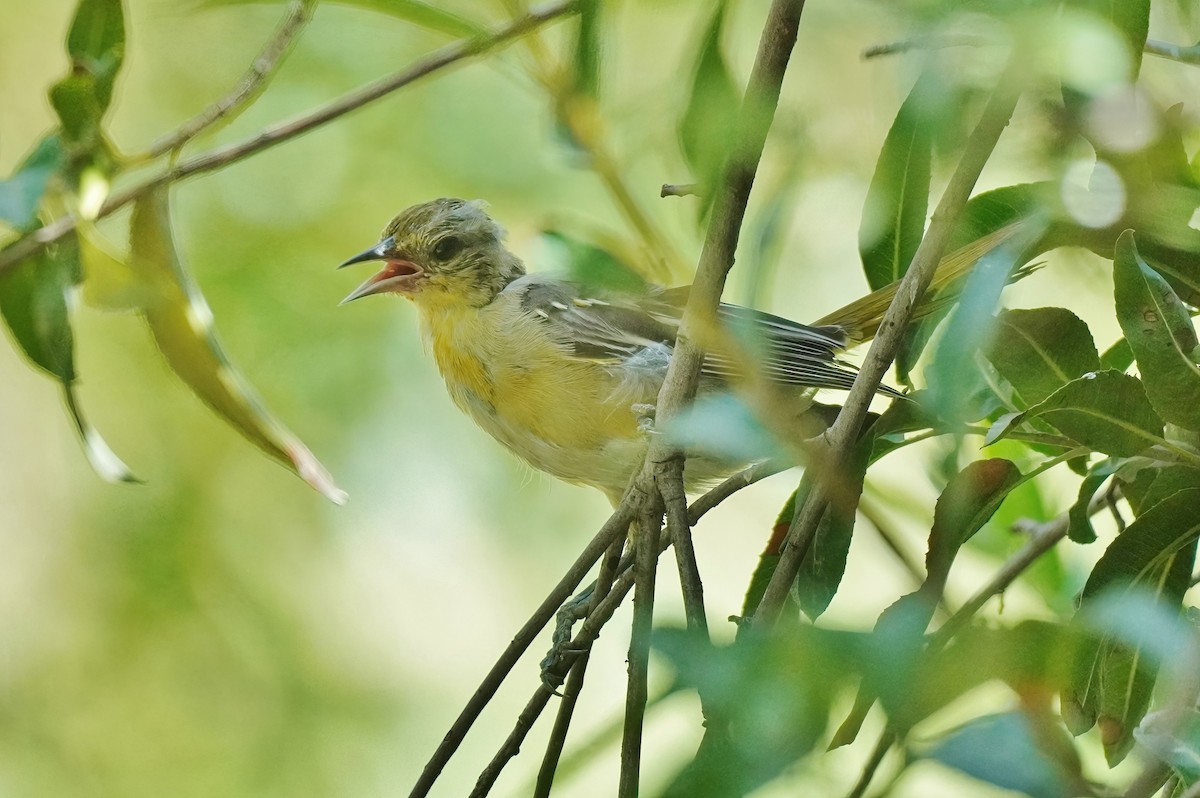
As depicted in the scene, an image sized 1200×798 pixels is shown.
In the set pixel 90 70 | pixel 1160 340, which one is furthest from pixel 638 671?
pixel 90 70

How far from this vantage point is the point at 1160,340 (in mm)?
1075

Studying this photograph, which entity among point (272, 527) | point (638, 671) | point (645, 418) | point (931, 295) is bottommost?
point (638, 671)

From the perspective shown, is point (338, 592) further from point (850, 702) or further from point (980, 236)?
point (850, 702)

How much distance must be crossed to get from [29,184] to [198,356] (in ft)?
0.93

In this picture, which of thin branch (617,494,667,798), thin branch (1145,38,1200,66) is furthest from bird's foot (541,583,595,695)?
thin branch (1145,38,1200,66)

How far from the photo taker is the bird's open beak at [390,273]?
2.78 metres

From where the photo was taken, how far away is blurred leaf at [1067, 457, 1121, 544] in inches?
52.7

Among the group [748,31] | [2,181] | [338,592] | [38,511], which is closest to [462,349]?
[748,31]

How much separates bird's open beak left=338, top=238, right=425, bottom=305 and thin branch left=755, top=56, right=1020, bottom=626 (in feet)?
5.75

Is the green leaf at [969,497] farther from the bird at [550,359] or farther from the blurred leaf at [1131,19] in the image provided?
the bird at [550,359]

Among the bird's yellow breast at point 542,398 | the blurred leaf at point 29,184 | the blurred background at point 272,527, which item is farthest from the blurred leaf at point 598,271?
the blurred background at point 272,527

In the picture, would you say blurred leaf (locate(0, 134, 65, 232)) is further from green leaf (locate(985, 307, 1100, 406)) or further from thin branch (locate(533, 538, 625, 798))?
green leaf (locate(985, 307, 1100, 406))

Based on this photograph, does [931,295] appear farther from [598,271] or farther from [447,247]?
[447,247]

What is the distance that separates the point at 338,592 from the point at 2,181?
9.82 ft
